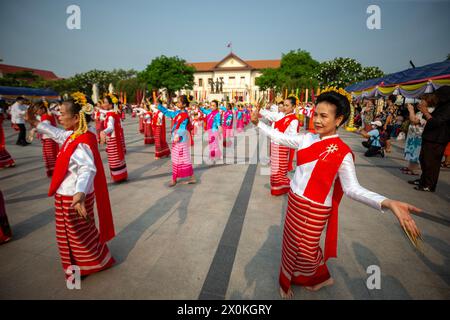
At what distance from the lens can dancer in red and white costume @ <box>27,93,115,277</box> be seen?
1.96 m

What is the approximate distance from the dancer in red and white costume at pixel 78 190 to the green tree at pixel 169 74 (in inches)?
1613

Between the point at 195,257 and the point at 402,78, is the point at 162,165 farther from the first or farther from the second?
the point at 402,78

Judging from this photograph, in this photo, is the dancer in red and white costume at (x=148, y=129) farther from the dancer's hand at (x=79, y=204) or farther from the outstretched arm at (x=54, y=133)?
the dancer's hand at (x=79, y=204)

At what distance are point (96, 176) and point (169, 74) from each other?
42541 millimetres

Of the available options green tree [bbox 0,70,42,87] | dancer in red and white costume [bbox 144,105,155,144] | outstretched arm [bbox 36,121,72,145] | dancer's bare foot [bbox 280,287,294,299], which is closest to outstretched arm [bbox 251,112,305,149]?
dancer's bare foot [bbox 280,287,294,299]

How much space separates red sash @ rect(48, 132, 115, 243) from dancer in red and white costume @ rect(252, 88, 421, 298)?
1688 mm

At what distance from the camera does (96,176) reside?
2.24 m

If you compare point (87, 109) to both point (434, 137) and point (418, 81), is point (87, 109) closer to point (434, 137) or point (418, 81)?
point (434, 137)

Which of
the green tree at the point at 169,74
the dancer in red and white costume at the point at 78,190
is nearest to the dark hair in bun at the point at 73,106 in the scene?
the dancer in red and white costume at the point at 78,190

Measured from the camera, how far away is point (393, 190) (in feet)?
16.1

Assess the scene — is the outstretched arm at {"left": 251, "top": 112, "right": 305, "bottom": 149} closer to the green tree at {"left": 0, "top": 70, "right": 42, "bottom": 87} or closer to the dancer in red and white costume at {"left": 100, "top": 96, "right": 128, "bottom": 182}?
the dancer in red and white costume at {"left": 100, "top": 96, "right": 128, "bottom": 182}

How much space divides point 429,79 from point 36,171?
39.8 feet

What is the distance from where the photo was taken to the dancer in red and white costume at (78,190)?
1959 millimetres
